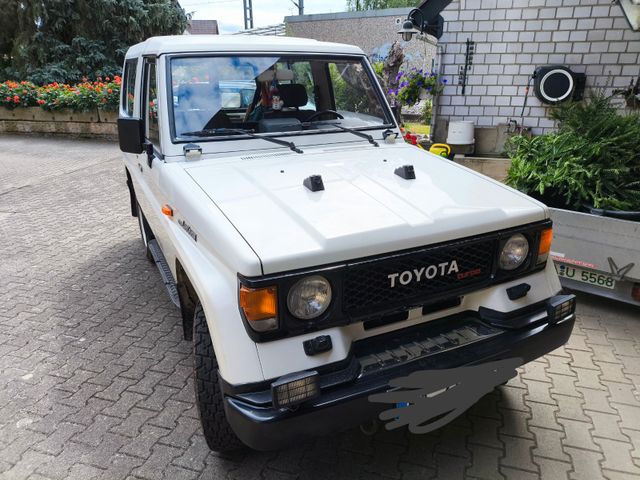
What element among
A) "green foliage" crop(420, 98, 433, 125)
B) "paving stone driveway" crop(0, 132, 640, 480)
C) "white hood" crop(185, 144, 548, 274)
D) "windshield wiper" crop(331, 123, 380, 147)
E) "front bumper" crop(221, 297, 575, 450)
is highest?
"windshield wiper" crop(331, 123, 380, 147)

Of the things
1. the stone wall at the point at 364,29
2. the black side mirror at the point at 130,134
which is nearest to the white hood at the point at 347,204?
the black side mirror at the point at 130,134

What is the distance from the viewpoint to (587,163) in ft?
13.7

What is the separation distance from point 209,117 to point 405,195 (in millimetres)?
1454

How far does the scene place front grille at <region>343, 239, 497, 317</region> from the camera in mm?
2107

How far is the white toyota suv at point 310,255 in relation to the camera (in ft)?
6.48

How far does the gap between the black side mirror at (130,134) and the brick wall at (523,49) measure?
6.34 m

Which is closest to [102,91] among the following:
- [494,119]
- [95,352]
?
[494,119]

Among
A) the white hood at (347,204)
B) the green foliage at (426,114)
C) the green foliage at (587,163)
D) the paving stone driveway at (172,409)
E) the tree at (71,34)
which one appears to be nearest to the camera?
the white hood at (347,204)

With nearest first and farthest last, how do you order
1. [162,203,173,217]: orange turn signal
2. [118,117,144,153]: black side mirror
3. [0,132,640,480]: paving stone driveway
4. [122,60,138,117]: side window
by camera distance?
[0,132,640,480]: paving stone driveway, [162,203,173,217]: orange turn signal, [118,117,144,153]: black side mirror, [122,60,138,117]: side window

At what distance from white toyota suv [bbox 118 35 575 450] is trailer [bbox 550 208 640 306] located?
1.38 m

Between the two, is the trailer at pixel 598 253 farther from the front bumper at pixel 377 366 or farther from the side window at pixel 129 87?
the side window at pixel 129 87

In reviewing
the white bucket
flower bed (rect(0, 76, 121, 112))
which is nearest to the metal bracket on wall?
the white bucket

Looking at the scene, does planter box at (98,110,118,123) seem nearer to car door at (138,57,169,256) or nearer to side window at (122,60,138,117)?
side window at (122,60,138,117)

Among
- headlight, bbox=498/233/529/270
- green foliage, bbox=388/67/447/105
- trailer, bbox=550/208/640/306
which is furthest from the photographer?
green foliage, bbox=388/67/447/105
